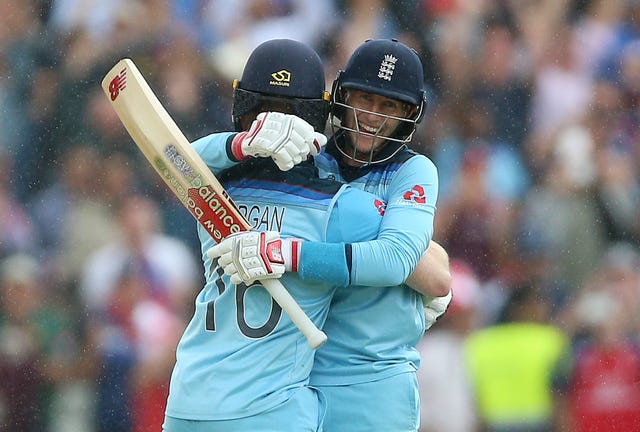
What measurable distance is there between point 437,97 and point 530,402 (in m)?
1.48

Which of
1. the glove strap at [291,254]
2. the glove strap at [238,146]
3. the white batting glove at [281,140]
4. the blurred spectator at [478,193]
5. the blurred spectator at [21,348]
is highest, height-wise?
the white batting glove at [281,140]

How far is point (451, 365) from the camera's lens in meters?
5.23

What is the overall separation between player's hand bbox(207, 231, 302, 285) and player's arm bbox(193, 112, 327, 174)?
0.16 m

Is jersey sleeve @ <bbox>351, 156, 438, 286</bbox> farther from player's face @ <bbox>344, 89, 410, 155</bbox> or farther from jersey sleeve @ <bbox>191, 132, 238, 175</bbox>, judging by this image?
jersey sleeve @ <bbox>191, 132, 238, 175</bbox>

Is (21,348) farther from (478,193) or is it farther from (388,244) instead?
(388,244)

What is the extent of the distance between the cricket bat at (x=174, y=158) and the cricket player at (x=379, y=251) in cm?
10

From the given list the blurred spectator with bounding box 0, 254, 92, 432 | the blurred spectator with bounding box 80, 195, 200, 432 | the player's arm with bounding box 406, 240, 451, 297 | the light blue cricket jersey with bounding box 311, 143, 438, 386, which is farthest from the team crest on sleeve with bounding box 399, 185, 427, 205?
the blurred spectator with bounding box 0, 254, 92, 432

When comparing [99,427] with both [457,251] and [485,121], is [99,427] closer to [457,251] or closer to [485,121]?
[457,251]

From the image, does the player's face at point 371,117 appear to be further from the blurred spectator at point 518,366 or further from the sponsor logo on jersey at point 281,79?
the blurred spectator at point 518,366

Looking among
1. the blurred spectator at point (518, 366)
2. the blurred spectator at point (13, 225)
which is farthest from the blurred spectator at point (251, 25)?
the blurred spectator at point (518, 366)

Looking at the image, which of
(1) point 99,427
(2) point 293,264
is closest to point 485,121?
(1) point 99,427

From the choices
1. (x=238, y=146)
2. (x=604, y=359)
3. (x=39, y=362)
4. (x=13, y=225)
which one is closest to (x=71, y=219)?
(x=13, y=225)

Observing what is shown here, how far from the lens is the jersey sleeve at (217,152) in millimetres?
2639

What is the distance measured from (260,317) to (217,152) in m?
0.40
